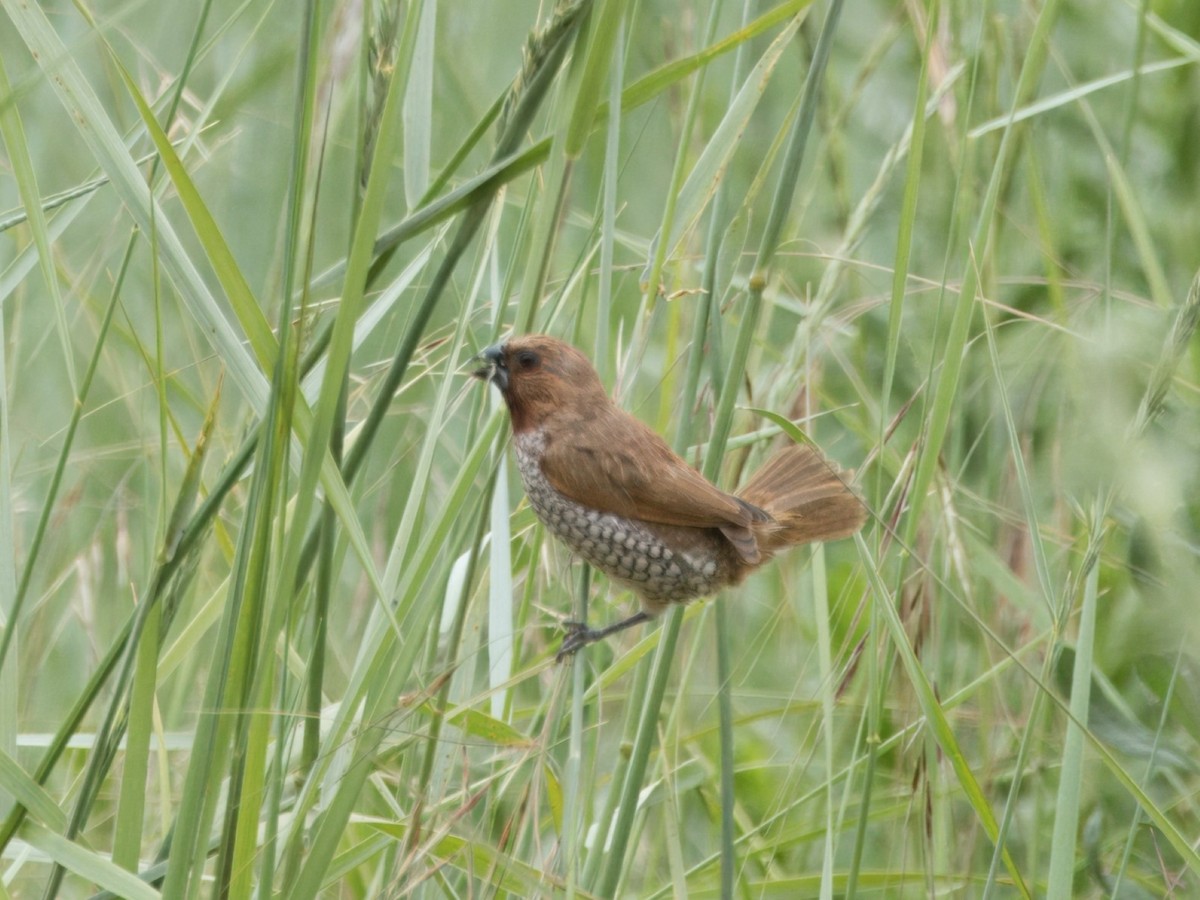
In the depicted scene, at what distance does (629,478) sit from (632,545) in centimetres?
12

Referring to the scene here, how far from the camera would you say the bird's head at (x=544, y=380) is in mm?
2285

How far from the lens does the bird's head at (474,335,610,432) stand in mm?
2285

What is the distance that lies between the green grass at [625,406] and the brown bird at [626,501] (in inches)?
3.8

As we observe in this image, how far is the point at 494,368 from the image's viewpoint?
7.11 feet

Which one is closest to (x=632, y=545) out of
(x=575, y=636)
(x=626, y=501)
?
(x=626, y=501)

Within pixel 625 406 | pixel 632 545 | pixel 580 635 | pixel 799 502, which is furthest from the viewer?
pixel 625 406

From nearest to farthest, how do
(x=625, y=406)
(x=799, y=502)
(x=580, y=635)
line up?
1. (x=580, y=635)
2. (x=799, y=502)
3. (x=625, y=406)

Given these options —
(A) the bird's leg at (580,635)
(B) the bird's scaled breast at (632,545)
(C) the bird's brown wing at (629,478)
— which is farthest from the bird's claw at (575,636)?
(C) the bird's brown wing at (629,478)

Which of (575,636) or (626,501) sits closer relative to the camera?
(575,636)

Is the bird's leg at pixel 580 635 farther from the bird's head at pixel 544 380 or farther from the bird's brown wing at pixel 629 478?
the bird's head at pixel 544 380

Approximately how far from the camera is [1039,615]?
2527mm

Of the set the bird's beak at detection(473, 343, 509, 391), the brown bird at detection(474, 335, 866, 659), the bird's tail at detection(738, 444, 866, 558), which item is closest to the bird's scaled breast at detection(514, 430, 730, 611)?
the brown bird at detection(474, 335, 866, 659)

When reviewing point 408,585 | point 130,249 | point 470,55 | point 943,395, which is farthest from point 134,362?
point 943,395

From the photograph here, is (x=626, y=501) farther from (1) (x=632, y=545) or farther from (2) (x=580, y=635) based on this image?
(2) (x=580, y=635)
